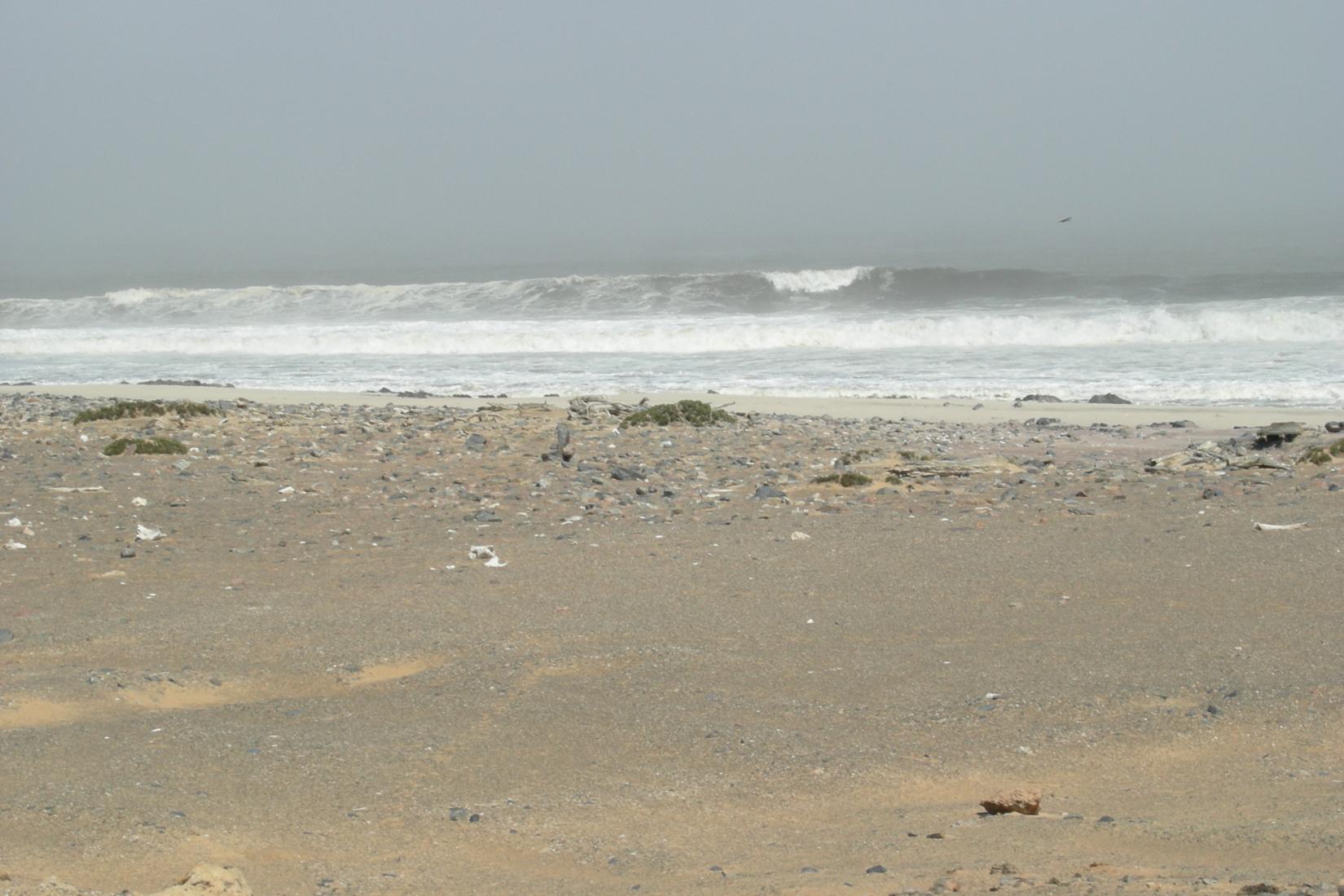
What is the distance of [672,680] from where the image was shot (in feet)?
18.2

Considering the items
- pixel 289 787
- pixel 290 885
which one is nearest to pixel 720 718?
pixel 289 787

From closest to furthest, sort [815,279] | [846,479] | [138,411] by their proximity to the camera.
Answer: [846,479]
[138,411]
[815,279]

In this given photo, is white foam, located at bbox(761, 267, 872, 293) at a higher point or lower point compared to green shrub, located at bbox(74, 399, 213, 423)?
higher

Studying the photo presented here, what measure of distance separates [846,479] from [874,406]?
8492mm

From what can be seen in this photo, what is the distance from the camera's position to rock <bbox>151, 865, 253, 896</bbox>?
3.29 m

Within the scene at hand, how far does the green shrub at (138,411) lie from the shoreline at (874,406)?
4.36 m

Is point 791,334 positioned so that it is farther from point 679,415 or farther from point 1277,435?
point 1277,435

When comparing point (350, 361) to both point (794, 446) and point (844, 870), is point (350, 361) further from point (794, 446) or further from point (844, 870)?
point (844, 870)

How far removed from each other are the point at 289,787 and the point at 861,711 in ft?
7.29

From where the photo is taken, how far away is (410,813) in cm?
418

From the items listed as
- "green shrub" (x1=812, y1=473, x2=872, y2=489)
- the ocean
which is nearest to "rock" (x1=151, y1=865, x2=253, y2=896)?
"green shrub" (x1=812, y1=473, x2=872, y2=489)

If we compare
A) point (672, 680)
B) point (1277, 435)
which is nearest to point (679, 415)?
point (1277, 435)

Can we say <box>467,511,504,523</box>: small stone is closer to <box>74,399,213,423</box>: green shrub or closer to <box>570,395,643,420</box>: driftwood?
<box>570,395,643,420</box>: driftwood

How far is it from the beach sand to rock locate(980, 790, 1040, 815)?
0.10 feet
